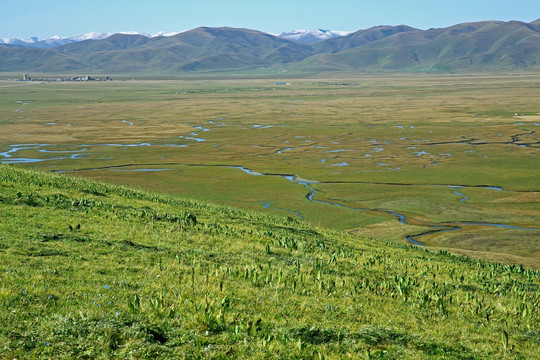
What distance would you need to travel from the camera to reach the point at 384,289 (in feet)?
53.3

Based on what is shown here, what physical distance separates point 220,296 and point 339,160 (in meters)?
67.3

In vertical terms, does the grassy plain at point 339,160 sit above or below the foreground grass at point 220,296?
below

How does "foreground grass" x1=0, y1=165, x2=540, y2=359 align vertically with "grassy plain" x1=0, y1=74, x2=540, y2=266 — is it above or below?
above

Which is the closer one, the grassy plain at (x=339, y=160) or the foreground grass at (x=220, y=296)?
the foreground grass at (x=220, y=296)

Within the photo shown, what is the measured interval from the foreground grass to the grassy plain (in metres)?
17.0

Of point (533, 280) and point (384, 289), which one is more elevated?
point (384, 289)

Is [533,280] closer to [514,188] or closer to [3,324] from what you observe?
[3,324]

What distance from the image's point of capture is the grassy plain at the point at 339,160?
48.8 metres

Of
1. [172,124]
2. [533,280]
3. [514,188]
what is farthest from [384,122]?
[533,280]

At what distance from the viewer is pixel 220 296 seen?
13.1 meters

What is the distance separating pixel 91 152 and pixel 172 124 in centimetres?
4247

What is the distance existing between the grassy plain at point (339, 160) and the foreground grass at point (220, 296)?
Result: 17.0m

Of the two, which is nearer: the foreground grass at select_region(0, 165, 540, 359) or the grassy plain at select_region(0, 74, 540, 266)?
the foreground grass at select_region(0, 165, 540, 359)

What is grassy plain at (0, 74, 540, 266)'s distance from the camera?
4875 centimetres
